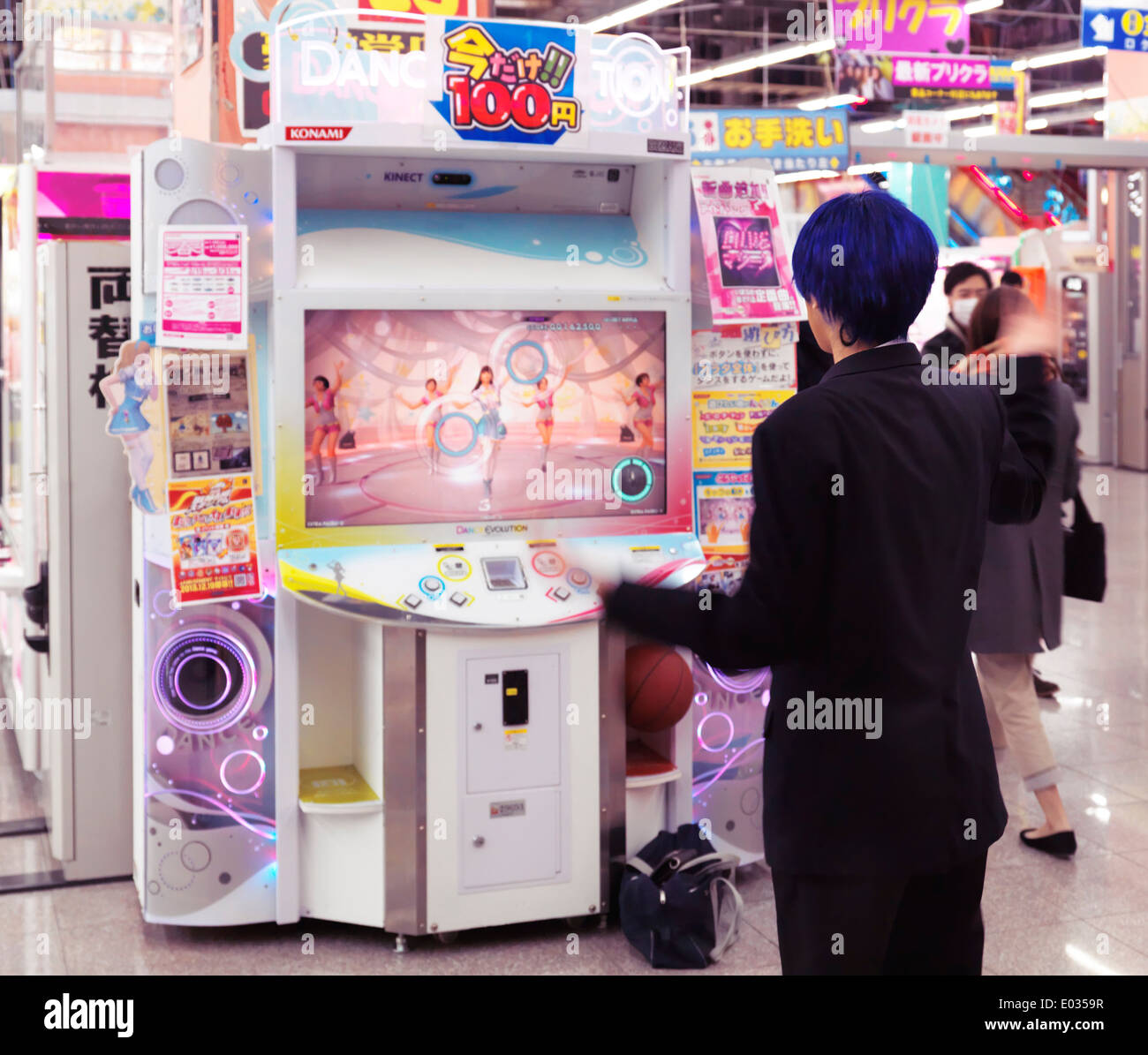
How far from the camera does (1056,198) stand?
15.1 meters

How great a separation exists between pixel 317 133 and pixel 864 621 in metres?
1.92

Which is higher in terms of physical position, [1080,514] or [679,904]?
[1080,514]

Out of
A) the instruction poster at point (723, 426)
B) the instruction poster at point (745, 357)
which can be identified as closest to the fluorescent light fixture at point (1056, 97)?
the instruction poster at point (745, 357)

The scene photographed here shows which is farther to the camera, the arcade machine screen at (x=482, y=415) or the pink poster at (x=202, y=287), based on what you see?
the arcade machine screen at (x=482, y=415)

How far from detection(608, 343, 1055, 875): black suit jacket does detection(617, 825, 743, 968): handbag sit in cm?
147

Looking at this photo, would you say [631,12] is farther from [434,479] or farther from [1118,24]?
[434,479]

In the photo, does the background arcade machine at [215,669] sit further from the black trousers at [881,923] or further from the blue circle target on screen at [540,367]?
the black trousers at [881,923]

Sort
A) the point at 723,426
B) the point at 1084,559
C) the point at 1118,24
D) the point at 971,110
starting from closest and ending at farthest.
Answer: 1. the point at 723,426
2. the point at 1084,559
3. the point at 1118,24
4. the point at 971,110

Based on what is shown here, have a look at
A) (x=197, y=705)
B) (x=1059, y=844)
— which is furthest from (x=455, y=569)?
(x=1059, y=844)

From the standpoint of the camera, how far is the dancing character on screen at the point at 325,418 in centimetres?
312

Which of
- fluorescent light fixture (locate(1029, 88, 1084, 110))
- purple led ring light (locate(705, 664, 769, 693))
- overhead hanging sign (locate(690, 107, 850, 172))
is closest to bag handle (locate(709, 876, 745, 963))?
purple led ring light (locate(705, 664, 769, 693))

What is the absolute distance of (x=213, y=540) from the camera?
3.11 meters

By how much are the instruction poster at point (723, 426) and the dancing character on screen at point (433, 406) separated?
0.68m
